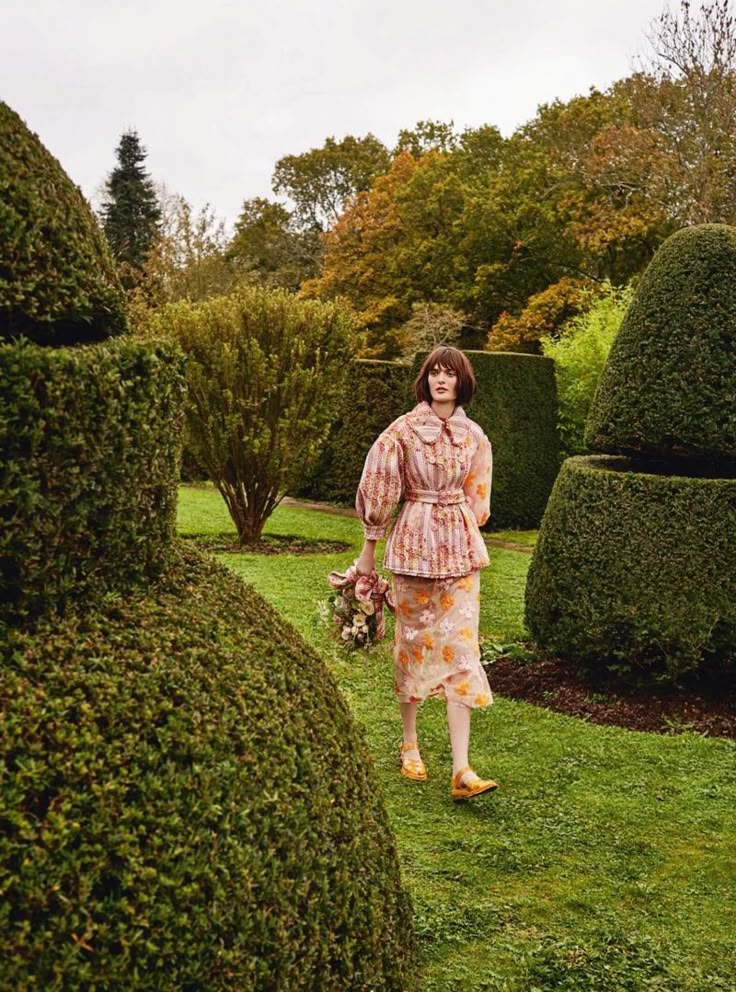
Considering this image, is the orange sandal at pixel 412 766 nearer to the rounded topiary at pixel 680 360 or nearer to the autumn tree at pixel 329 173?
the rounded topiary at pixel 680 360

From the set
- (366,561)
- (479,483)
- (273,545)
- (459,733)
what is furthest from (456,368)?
(273,545)

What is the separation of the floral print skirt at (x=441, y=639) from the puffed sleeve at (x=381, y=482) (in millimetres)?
341

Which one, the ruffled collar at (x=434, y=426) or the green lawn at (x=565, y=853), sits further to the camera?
the ruffled collar at (x=434, y=426)

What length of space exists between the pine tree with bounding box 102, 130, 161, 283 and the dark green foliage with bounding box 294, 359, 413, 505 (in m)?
26.6

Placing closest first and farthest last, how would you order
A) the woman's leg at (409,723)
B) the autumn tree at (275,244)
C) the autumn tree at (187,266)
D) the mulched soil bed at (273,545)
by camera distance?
the woman's leg at (409,723)
the mulched soil bed at (273,545)
the autumn tree at (187,266)
the autumn tree at (275,244)

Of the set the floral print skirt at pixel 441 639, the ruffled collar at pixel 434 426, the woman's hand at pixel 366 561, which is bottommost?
the floral print skirt at pixel 441 639

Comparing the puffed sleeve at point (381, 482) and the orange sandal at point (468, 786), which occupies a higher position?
the puffed sleeve at point (381, 482)

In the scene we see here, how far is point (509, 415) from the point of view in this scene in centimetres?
1614

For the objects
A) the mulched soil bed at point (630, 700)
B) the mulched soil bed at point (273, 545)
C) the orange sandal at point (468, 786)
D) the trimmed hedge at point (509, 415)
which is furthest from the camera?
the trimmed hedge at point (509, 415)

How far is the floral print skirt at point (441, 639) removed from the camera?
204 inches

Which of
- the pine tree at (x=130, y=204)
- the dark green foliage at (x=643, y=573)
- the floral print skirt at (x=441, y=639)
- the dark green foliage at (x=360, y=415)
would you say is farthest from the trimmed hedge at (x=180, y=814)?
the pine tree at (x=130, y=204)

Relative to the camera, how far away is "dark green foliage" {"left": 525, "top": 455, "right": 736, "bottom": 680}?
6535 millimetres

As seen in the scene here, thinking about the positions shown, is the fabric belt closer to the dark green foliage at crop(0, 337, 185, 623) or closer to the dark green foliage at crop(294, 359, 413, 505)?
the dark green foliage at crop(0, 337, 185, 623)

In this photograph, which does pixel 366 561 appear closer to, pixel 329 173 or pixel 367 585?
pixel 367 585
